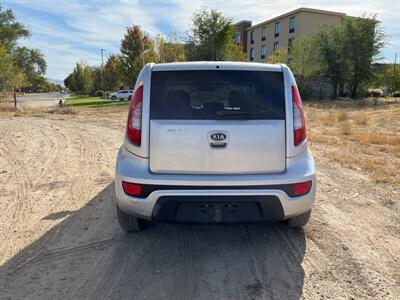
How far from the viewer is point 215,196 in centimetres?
292

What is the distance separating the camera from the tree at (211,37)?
100.0 feet

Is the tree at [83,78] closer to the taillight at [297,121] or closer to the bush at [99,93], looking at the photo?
the bush at [99,93]

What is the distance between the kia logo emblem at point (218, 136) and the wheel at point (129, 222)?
1240 mm

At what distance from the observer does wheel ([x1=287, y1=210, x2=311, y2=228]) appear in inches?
136

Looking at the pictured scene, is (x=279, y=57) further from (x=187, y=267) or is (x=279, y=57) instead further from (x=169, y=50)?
(x=187, y=267)

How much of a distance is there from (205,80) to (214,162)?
30.8 inches

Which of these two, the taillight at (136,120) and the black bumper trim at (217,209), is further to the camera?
the taillight at (136,120)

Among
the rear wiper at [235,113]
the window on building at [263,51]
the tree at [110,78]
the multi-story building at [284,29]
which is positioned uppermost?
the multi-story building at [284,29]

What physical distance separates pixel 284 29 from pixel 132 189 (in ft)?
169

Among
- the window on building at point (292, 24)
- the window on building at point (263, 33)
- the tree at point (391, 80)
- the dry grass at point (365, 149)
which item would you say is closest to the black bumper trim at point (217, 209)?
the dry grass at point (365, 149)

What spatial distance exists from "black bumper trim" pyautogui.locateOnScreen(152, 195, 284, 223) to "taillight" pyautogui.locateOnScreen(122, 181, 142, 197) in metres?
0.20

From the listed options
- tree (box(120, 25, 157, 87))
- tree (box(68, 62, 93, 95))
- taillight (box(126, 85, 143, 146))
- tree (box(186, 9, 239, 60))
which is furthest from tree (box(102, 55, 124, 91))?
taillight (box(126, 85, 143, 146))

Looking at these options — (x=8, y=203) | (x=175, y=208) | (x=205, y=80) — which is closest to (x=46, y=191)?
(x=8, y=203)

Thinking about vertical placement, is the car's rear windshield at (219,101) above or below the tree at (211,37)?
below
